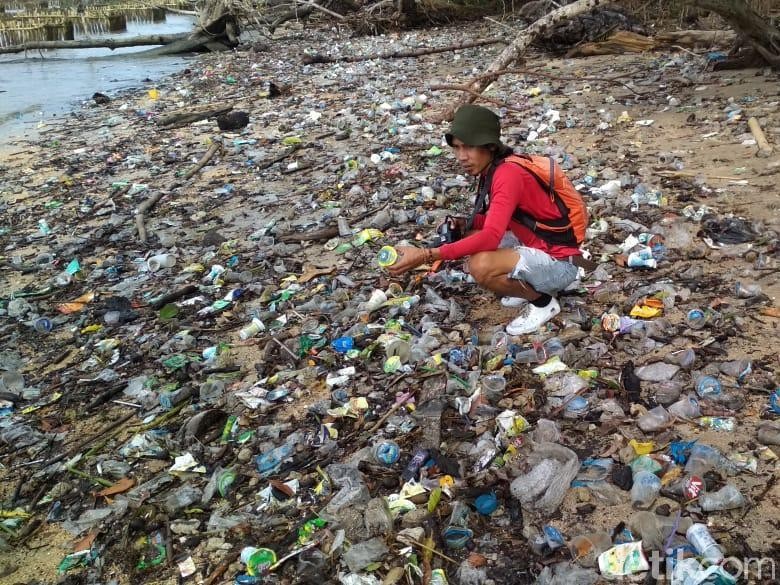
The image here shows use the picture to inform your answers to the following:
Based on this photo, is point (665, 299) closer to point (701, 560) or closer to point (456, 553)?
point (701, 560)

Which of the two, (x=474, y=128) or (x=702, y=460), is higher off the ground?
(x=474, y=128)

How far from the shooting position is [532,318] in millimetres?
3322

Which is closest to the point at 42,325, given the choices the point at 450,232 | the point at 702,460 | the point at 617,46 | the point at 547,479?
the point at 450,232

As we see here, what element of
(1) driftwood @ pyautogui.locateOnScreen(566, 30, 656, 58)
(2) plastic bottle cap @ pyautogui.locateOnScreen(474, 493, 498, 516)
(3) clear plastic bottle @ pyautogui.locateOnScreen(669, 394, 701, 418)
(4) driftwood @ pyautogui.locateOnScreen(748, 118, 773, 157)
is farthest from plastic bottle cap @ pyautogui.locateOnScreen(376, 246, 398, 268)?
(1) driftwood @ pyautogui.locateOnScreen(566, 30, 656, 58)

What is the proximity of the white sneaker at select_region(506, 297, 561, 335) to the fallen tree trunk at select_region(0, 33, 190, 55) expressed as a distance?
1542 cm

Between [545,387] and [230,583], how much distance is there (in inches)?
61.1

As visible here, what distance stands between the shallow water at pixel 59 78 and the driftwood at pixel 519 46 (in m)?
6.65

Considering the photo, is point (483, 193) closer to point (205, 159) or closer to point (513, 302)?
point (513, 302)

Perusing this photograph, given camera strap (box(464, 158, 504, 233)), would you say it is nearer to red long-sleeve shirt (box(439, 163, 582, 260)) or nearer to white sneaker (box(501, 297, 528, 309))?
red long-sleeve shirt (box(439, 163, 582, 260))

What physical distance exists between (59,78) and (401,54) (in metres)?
8.03

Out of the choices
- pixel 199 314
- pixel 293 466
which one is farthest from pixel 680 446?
pixel 199 314

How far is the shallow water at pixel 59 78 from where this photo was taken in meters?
10.8

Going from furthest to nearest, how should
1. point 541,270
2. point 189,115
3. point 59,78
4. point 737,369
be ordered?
point 59,78 → point 189,115 → point 541,270 → point 737,369

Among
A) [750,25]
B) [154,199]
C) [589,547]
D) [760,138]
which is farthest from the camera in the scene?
[750,25]
